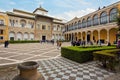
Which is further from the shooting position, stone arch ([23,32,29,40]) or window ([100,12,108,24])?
stone arch ([23,32,29,40])

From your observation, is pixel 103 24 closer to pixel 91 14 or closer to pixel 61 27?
pixel 91 14

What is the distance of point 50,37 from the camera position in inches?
1873

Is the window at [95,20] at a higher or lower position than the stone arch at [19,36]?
higher

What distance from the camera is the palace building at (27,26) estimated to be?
34709 mm

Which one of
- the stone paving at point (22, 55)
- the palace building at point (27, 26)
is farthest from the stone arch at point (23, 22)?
the stone paving at point (22, 55)

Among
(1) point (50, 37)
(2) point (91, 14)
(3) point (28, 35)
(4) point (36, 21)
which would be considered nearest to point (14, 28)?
(3) point (28, 35)

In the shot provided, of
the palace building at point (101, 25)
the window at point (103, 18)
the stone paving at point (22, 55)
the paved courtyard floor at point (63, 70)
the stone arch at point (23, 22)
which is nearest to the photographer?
the paved courtyard floor at point (63, 70)

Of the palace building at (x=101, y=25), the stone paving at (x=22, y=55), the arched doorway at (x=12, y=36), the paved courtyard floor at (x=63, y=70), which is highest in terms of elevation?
the palace building at (x=101, y=25)

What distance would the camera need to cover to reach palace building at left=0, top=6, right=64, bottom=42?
3471 centimetres

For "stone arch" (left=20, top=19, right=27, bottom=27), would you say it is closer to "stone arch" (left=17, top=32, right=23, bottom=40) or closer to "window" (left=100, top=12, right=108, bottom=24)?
"stone arch" (left=17, top=32, right=23, bottom=40)

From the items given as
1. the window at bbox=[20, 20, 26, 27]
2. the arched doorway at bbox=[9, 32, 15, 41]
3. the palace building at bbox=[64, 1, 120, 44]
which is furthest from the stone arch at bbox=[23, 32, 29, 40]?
the palace building at bbox=[64, 1, 120, 44]

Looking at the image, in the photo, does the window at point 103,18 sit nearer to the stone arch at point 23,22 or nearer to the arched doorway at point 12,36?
the stone arch at point 23,22

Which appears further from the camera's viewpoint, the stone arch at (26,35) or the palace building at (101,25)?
the stone arch at (26,35)

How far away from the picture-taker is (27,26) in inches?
1599
